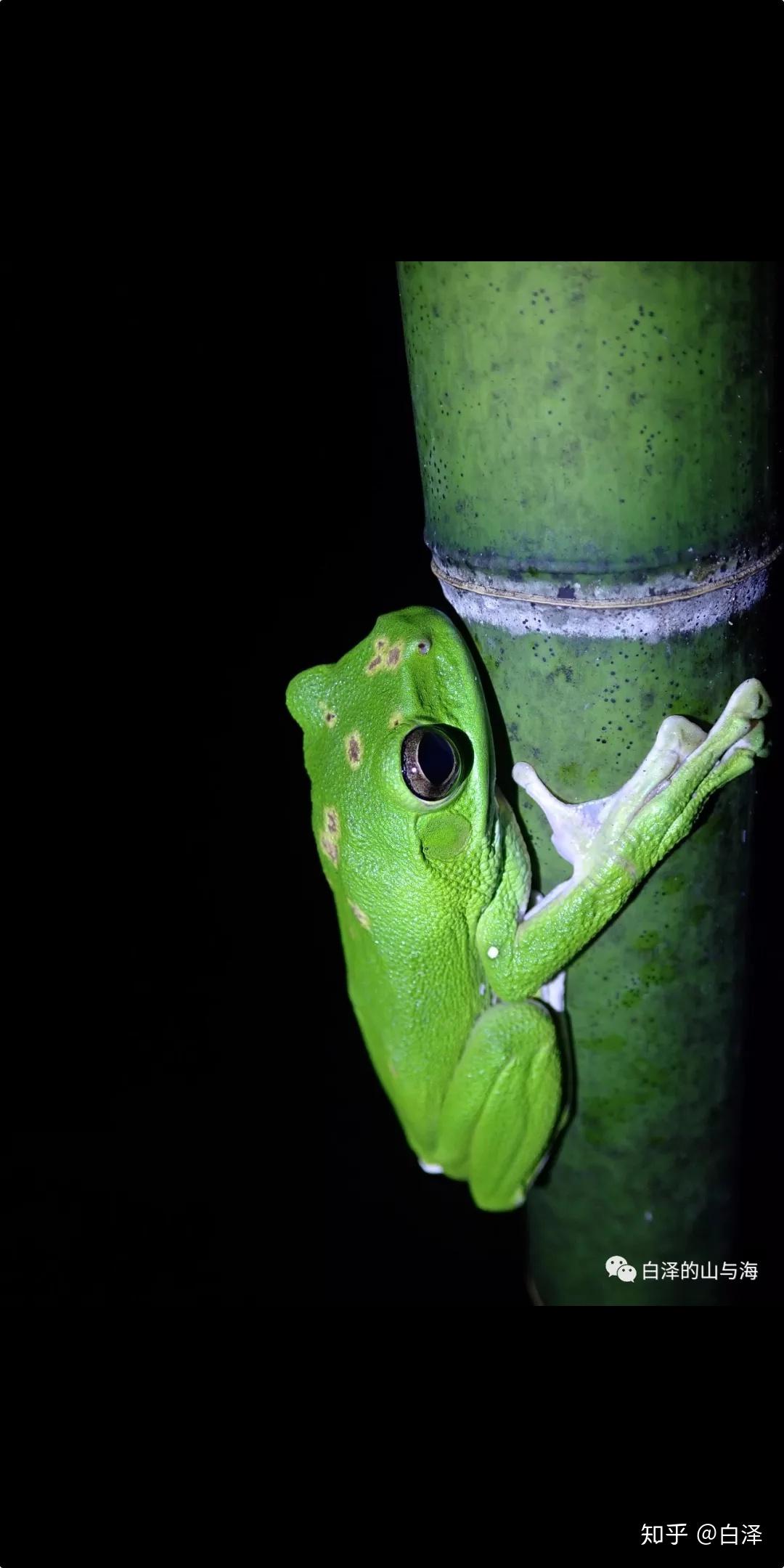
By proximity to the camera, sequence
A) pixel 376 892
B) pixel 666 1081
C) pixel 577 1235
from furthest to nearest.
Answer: pixel 376 892, pixel 577 1235, pixel 666 1081

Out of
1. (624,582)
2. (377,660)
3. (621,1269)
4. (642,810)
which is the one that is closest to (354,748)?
(377,660)

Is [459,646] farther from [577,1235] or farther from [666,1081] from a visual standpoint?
[577,1235]

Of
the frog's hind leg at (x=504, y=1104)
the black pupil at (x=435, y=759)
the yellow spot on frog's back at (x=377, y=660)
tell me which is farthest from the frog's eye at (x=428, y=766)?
the frog's hind leg at (x=504, y=1104)

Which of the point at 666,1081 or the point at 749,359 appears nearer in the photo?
the point at 749,359

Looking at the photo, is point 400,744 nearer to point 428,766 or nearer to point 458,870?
point 428,766

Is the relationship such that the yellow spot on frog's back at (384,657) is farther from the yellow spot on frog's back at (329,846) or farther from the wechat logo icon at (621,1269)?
the wechat logo icon at (621,1269)

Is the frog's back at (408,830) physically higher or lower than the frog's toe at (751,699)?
lower

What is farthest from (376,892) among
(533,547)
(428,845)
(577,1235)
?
(533,547)
